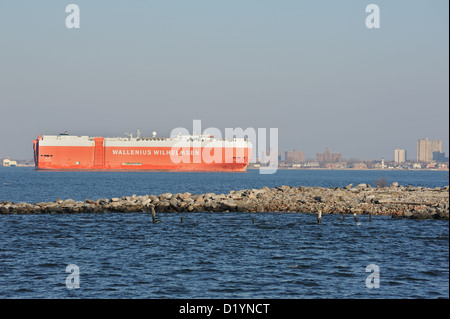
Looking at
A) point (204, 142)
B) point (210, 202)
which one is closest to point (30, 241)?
point (210, 202)

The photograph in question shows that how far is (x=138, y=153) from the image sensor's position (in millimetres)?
107375

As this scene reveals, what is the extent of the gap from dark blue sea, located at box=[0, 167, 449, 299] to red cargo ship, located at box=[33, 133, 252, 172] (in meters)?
77.1

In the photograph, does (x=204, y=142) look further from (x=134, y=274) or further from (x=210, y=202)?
(x=134, y=274)

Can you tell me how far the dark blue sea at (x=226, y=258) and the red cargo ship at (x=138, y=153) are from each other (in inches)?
3037

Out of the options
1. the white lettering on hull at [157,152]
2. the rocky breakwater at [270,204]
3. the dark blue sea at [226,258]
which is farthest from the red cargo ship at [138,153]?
the dark blue sea at [226,258]

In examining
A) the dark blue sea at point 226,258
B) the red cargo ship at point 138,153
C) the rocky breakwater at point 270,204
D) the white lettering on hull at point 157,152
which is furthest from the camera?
the red cargo ship at point 138,153

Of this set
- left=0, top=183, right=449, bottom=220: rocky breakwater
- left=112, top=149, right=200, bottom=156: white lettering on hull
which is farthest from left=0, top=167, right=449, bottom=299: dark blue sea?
left=112, top=149, right=200, bottom=156: white lettering on hull

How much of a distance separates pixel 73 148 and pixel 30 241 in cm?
8795

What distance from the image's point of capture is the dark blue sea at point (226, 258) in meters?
15.6

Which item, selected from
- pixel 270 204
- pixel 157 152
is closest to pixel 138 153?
pixel 157 152

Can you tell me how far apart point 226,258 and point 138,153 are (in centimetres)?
8897

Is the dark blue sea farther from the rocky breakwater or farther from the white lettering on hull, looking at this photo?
the white lettering on hull

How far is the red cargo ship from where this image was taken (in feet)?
352

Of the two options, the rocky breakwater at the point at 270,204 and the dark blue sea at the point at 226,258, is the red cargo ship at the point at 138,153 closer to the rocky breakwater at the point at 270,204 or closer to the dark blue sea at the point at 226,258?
the rocky breakwater at the point at 270,204
